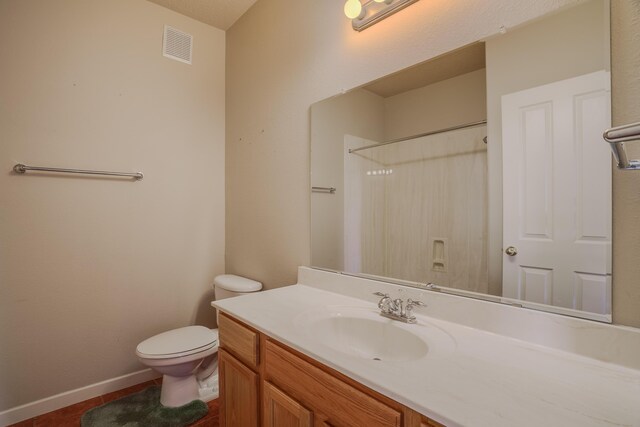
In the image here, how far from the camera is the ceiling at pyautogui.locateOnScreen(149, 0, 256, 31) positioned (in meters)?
1.97

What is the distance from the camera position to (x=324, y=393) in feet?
2.58

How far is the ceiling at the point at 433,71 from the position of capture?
1.00 m

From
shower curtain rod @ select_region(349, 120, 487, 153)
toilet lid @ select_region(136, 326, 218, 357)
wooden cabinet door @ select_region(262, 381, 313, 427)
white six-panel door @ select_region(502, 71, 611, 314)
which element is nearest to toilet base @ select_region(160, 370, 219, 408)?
toilet lid @ select_region(136, 326, 218, 357)

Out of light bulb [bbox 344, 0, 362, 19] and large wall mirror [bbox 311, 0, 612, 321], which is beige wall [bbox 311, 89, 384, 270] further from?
light bulb [bbox 344, 0, 362, 19]

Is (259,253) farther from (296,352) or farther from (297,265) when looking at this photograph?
(296,352)

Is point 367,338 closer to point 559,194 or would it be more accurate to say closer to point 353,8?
point 559,194

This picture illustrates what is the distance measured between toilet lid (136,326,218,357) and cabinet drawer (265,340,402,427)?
31.9 inches

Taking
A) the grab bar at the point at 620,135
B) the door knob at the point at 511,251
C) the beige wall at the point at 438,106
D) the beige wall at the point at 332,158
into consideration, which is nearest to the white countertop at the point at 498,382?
the door knob at the point at 511,251

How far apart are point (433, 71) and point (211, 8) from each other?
69.3 inches

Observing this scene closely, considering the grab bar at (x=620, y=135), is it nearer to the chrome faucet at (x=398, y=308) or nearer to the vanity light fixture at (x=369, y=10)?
the chrome faucet at (x=398, y=308)

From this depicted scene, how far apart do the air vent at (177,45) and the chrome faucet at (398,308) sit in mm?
2177

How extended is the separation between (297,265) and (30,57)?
6.23ft

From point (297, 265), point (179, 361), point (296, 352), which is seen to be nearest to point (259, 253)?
point (297, 265)

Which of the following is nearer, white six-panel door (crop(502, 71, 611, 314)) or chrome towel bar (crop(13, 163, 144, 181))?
white six-panel door (crop(502, 71, 611, 314))
